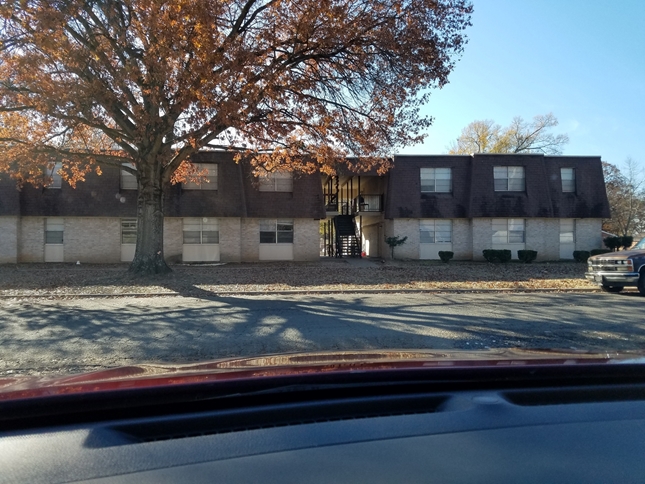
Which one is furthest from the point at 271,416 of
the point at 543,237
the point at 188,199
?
the point at 543,237

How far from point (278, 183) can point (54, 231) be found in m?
12.1

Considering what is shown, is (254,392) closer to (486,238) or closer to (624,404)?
(624,404)

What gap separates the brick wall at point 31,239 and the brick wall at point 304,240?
1331 centimetres

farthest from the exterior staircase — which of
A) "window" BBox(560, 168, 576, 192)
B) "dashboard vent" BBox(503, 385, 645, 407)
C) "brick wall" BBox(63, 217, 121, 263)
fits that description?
"dashboard vent" BBox(503, 385, 645, 407)

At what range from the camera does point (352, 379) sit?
2.91 meters

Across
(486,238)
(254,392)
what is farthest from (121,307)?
(486,238)

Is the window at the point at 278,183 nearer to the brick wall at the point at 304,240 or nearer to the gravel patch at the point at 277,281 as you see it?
the brick wall at the point at 304,240

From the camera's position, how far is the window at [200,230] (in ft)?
89.2

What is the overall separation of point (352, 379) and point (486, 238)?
28.1m

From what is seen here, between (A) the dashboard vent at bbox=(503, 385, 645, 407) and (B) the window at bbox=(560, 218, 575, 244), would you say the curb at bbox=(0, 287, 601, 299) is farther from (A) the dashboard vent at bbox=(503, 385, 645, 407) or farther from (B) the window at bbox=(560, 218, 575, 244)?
(B) the window at bbox=(560, 218, 575, 244)

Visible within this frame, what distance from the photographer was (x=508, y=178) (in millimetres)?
29672

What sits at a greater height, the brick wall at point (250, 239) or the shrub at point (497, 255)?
the brick wall at point (250, 239)

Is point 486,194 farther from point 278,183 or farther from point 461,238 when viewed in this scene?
point 278,183

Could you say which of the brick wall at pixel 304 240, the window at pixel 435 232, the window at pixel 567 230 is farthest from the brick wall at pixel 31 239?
Answer: the window at pixel 567 230
